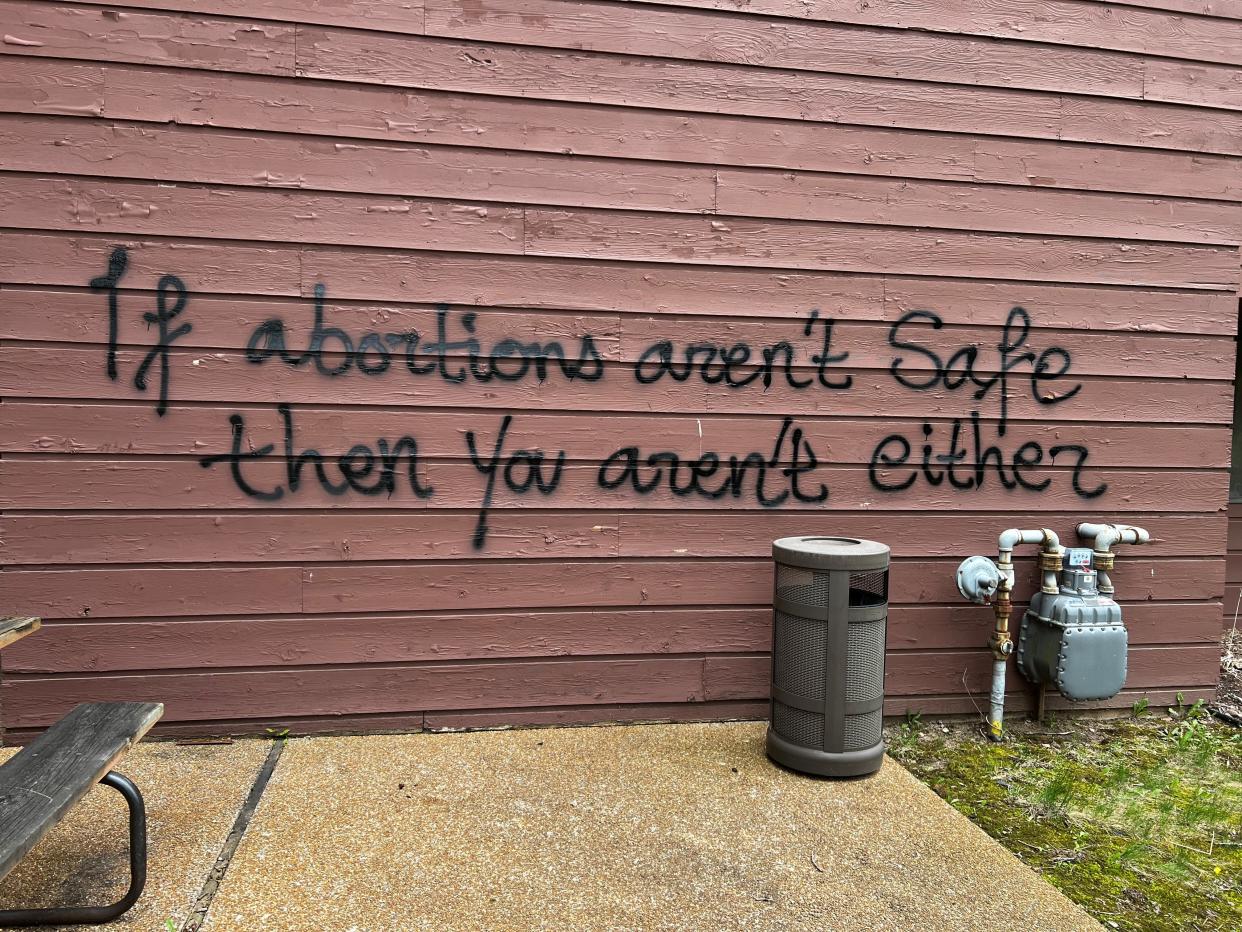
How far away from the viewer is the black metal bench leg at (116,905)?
7.22 feet

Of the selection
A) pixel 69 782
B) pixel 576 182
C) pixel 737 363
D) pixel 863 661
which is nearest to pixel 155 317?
pixel 576 182

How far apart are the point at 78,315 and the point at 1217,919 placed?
4628 millimetres

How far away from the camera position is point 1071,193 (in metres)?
3.94

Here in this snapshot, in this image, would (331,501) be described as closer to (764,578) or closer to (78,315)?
(78,315)

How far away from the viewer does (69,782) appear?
80.9 inches

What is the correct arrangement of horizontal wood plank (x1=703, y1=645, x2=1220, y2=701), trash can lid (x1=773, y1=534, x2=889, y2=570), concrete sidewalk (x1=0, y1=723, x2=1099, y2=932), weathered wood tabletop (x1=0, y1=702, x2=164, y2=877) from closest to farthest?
1. weathered wood tabletop (x1=0, y1=702, x2=164, y2=877)
2. concrete sidewalk (x1=0, y1=723, x2=1099, y2=932)
3. trash can lid (x1=773, y1=534, x2=889, y2=570)
4. horizontal wood plank (x1=703, y1=645, x2=1220, y2=701)

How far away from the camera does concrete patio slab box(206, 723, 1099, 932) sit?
7.64 feet

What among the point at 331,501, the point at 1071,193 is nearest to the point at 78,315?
the point at 331,501

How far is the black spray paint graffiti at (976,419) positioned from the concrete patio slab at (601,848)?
1430 millimetres

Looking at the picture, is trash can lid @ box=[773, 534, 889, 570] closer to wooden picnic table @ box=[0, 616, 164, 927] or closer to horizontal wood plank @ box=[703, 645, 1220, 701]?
horizontal wood plank @ box=[703, 645, 1220, 701]

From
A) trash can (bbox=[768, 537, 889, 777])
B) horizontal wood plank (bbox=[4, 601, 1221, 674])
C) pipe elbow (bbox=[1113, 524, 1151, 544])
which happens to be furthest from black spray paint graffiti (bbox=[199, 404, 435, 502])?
pipe elbow (bbox=[1113, 524, 1151, 544])

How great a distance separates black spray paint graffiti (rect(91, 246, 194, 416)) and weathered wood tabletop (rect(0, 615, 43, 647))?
0.98 metres

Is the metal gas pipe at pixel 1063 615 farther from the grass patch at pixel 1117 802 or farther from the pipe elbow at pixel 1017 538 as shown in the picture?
the grass patch at pixel 1117 802

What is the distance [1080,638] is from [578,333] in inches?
108
